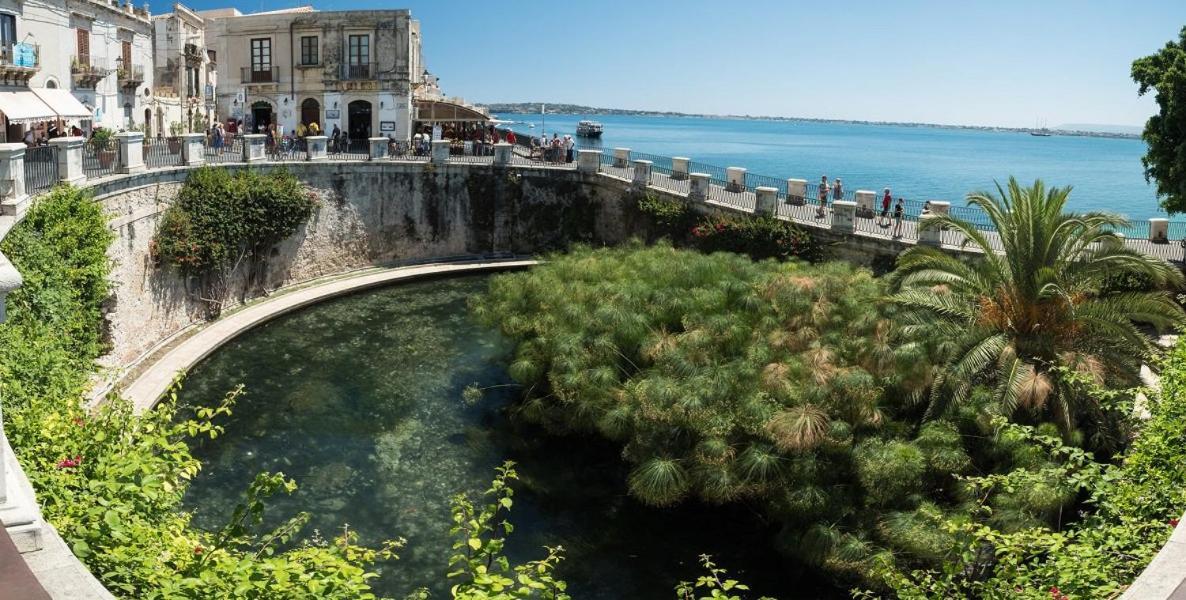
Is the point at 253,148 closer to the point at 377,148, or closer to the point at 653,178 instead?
the point at 377,148

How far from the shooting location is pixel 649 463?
18.3 metres

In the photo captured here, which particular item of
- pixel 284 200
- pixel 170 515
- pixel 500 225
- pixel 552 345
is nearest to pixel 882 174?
pixel 500 225

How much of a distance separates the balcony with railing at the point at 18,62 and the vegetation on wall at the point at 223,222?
602 centimetres

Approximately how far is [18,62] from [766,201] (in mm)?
22139

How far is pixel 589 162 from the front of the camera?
3772 centimetres

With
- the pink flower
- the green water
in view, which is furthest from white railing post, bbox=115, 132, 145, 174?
the pink flower

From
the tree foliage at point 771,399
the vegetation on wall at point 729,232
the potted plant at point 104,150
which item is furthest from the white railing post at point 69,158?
the vegetation on wall at point 729,232

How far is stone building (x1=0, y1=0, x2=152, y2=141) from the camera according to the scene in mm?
29719

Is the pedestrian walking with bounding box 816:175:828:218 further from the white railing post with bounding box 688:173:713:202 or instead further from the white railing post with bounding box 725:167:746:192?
the white railing post with bounding box 688:173:713:202

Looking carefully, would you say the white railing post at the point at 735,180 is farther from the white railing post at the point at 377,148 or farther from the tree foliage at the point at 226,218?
the tree foliage at the point at 226,218

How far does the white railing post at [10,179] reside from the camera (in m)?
19.7

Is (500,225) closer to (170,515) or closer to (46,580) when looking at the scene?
(170,515)

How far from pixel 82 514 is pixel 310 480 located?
1125cm

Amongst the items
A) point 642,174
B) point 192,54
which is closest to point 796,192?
point 642,174
